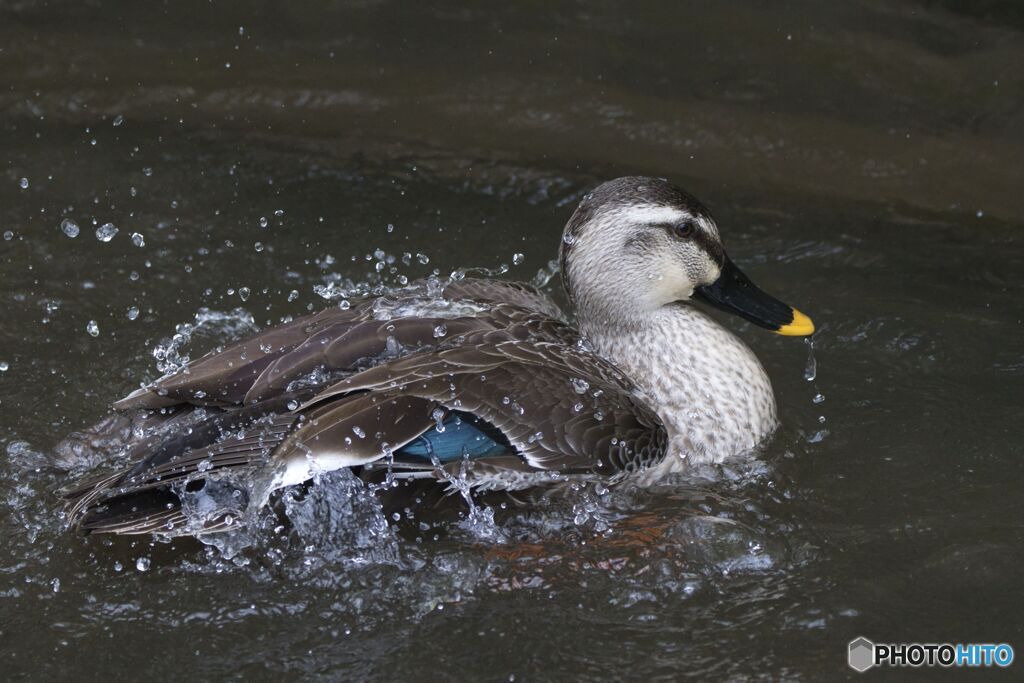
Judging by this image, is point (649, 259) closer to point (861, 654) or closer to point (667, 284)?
point (667, 284)

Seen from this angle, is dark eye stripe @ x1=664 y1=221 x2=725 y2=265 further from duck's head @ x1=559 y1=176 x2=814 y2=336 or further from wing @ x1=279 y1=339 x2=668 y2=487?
wing @ x1=279 y1=339 x2=668 y2=487

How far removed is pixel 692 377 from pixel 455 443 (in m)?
0.96

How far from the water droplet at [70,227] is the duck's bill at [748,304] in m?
2.73

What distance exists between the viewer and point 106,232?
569cm

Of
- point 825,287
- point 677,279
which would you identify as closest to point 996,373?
point 825,287

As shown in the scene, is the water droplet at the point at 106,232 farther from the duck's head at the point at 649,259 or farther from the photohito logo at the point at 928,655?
the photohito logo at the point at 928,655

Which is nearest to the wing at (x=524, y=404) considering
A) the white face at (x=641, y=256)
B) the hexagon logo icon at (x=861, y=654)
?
the white face at (x=641, y=256)

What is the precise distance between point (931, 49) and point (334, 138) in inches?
122

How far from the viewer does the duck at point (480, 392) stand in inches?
150

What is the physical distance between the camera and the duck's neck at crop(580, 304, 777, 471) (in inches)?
173

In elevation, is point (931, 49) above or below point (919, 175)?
above

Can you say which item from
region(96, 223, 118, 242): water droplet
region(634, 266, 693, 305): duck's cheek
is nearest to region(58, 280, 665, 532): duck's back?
region(634, 266, 693, 305): duck's cheek

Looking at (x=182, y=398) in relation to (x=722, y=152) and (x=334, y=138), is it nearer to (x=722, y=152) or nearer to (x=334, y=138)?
(x=334, y=138)

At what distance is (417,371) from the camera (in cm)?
394
